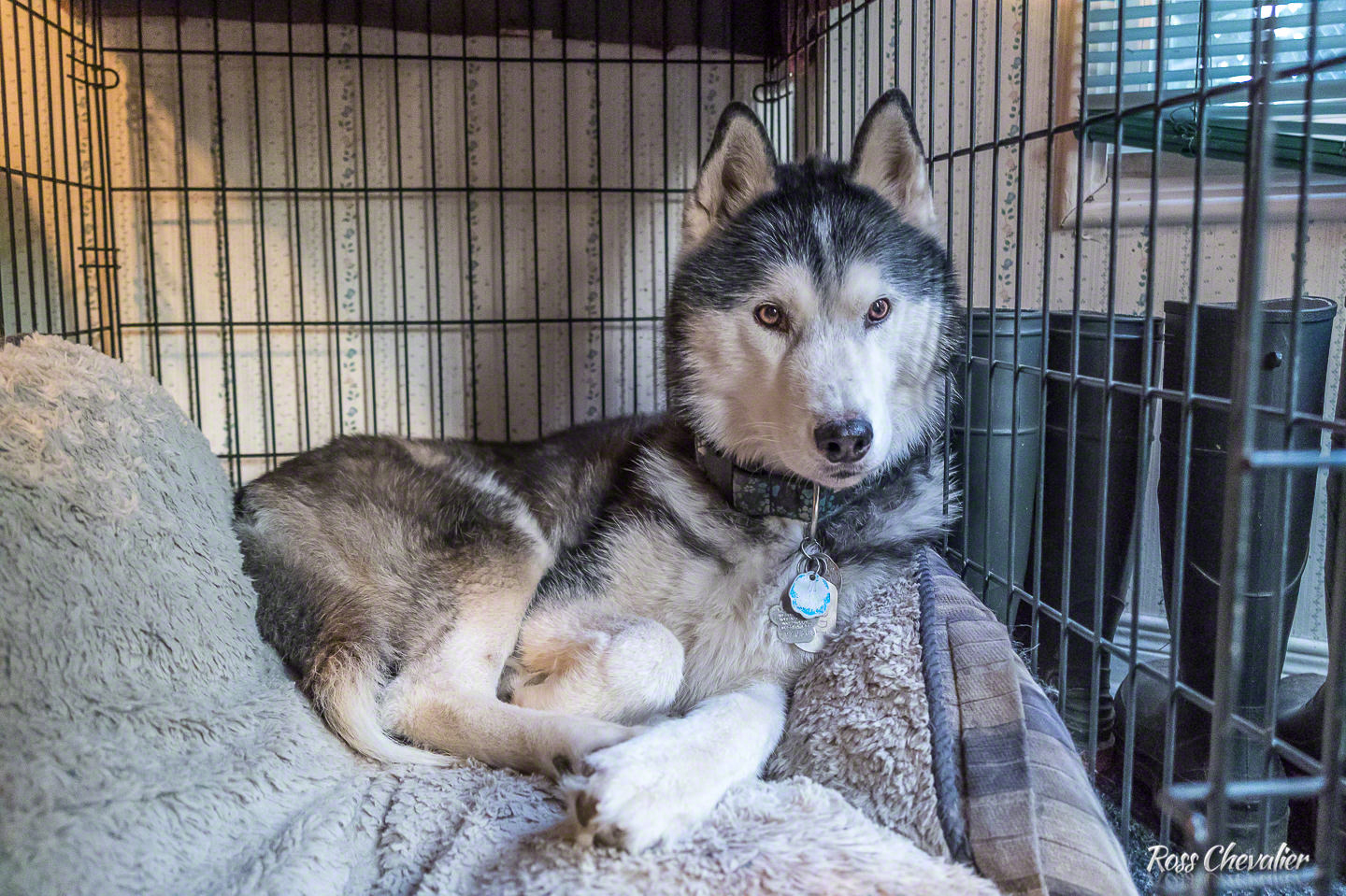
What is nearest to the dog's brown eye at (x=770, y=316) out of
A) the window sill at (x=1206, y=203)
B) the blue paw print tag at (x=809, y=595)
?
the blue paw print tag at (x=809, y=595)

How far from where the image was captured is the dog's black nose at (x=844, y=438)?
4.84 ft

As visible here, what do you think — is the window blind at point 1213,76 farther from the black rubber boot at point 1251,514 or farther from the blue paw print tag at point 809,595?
the blue paw print tag at point 809,595

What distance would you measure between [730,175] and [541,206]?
4.65 ft

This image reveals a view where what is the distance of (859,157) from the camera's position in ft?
5.97

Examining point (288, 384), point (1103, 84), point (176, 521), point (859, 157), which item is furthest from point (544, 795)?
point (1103, 84)

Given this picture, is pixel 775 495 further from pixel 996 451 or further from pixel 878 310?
pixel 996 451

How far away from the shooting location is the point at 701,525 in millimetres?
1812

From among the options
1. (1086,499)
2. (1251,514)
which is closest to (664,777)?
(1251,514)

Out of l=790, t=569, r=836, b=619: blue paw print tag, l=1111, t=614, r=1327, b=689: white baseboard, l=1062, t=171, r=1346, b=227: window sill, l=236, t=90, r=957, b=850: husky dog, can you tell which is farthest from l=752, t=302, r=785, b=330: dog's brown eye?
l=1111, t=614, r=1327, b=689: white baseboard

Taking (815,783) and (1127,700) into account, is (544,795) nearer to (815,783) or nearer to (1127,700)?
(815,783)

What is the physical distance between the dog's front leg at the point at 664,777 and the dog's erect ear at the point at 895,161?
106 cm

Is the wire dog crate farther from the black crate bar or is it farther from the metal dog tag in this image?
the metal dog tag

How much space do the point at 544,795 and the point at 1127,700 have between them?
3.01ft

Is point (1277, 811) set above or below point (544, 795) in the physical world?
below
